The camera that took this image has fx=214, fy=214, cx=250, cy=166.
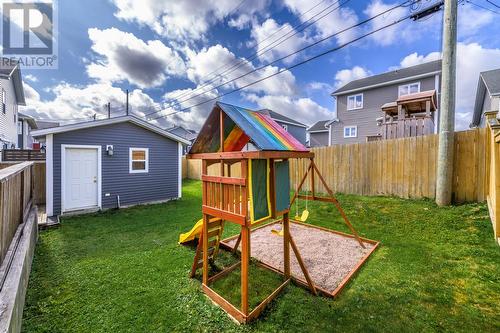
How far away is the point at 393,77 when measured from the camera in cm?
1477

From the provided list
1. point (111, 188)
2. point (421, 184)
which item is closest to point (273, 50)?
point (421, 184)

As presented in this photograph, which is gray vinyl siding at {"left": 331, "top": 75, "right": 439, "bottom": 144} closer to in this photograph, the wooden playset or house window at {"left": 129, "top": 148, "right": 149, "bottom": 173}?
house window at {"left": 129, "top": 148, "right": 149, "bottom": 173}

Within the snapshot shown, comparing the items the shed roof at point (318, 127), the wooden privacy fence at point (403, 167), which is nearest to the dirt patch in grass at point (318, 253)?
the wooden privacy fence at point (403, 167)

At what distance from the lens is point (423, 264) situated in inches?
134

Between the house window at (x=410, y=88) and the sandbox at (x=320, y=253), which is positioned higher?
the house window at (x=410, y=88)

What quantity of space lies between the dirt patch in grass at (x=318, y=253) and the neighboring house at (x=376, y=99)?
24.8ft

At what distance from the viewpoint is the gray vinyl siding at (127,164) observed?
6873 millimetres

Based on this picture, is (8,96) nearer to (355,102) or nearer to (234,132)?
(234,132)

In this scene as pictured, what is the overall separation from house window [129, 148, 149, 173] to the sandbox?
5.51 m

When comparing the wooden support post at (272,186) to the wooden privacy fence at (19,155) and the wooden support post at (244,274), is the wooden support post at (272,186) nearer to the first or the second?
the wooden support post at (244,274)

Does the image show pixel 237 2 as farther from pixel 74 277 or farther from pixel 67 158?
pixel 74 277

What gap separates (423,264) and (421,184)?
353 centimetres

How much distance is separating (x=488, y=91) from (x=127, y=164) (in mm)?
17886

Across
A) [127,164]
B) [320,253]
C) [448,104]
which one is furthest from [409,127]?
[127,164]
